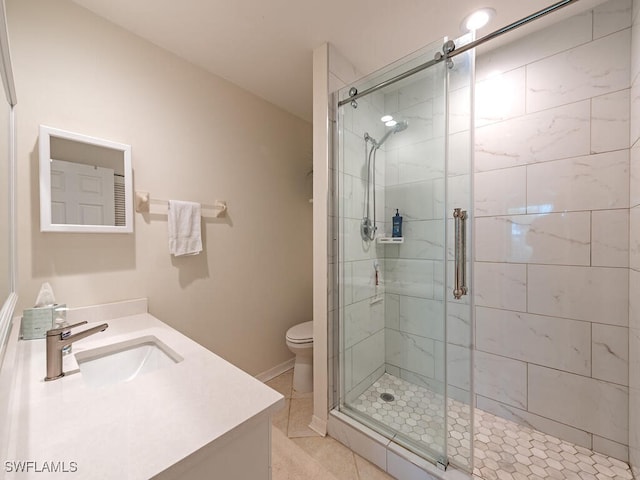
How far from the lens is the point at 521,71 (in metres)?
1.61

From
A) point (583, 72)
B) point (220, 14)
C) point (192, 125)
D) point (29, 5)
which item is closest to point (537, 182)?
point (583, 72)

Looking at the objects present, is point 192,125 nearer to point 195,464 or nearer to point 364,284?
point 364,284

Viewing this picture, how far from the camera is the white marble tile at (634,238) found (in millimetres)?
1191

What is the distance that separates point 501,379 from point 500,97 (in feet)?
6.02

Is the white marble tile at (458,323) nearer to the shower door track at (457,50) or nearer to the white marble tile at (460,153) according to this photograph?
the white marble tile at (460,153)

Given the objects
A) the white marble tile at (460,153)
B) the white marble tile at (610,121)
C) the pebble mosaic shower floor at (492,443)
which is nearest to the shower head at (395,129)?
Answer: the white marble tile at (460,153)

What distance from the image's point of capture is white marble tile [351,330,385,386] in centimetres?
178

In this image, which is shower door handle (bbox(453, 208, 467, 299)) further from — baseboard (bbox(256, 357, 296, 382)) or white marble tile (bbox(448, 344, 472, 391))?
baseboard (bbox(256, 357, 296, 382))

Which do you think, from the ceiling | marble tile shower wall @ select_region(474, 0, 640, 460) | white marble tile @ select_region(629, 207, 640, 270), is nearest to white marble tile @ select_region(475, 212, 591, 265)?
marble tile shower wall @ select_region(474, 0, 640, 460)

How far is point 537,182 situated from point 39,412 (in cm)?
236

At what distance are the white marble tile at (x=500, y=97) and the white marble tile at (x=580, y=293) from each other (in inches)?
38.9

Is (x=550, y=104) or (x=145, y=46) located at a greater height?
(x=145, y=46)

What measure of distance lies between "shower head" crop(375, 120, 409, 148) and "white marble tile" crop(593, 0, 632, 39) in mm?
1014

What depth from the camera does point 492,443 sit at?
4.84 ft
